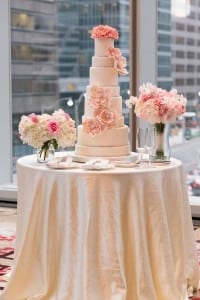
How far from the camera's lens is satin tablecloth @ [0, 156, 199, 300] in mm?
3398

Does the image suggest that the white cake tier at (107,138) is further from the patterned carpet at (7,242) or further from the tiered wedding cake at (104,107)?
the patterned carpet at (7,242)

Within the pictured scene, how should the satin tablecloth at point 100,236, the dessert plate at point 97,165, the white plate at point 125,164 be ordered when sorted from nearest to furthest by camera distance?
the satin tablecloth at point 100,236 → the dessert plate at point 97,165 → the white plate at point 125,164

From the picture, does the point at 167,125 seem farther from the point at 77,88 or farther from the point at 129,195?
the point at 77,88

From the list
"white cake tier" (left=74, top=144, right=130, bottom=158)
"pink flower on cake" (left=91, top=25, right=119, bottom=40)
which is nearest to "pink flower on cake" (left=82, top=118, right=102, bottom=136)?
"white cake tier" (left=74, top=144, right=130, bottom=158)

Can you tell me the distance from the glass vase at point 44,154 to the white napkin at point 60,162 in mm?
62

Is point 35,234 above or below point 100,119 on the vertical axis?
below

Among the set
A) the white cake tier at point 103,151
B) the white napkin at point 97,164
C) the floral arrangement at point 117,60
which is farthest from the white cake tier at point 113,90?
the white napkin at point 97,164

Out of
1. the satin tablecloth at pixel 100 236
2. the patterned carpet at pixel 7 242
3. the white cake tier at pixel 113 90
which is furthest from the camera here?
the patterned carpet at pixel 7 242

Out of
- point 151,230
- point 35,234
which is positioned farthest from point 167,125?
point 35,234

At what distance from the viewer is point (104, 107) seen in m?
3.70

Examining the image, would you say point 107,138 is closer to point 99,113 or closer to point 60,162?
point 99,113

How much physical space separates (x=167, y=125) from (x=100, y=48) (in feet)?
2.14

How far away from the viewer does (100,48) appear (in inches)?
149

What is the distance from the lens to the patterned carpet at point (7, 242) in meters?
4.35
